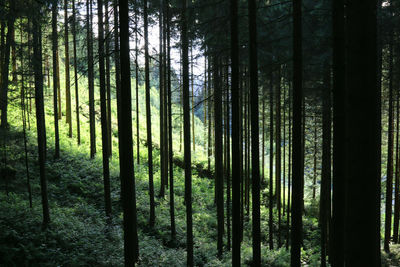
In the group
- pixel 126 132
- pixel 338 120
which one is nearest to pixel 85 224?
pixel 126 132

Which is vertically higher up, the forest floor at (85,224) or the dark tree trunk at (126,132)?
the dark tree trunk at (126,132)

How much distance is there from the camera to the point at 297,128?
675 centimetres

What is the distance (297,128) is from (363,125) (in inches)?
134

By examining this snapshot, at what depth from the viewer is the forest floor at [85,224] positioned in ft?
31.6

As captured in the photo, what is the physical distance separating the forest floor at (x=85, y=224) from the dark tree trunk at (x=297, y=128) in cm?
598

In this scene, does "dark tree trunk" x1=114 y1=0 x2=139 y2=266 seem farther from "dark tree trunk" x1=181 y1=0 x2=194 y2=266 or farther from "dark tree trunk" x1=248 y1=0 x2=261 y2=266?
"dark tree trunk" x1=181 y1=0 x2=194 y2=266

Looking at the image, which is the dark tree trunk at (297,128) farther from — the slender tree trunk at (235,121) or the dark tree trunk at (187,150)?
the dark tree trunk at (187,150)

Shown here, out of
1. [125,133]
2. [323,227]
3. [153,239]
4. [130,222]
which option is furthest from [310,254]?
[125,133]

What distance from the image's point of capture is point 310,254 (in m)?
16.8

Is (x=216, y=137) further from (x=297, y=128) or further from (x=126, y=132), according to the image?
(x=126, y=132)

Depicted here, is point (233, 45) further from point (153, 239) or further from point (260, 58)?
point (153, 239)

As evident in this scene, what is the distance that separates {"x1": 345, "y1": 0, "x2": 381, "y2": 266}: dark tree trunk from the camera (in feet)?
11.0

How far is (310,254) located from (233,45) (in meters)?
15.0

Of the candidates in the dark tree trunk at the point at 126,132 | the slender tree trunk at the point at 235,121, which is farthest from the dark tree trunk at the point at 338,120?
the dark tree trunk at the point at 126,132
